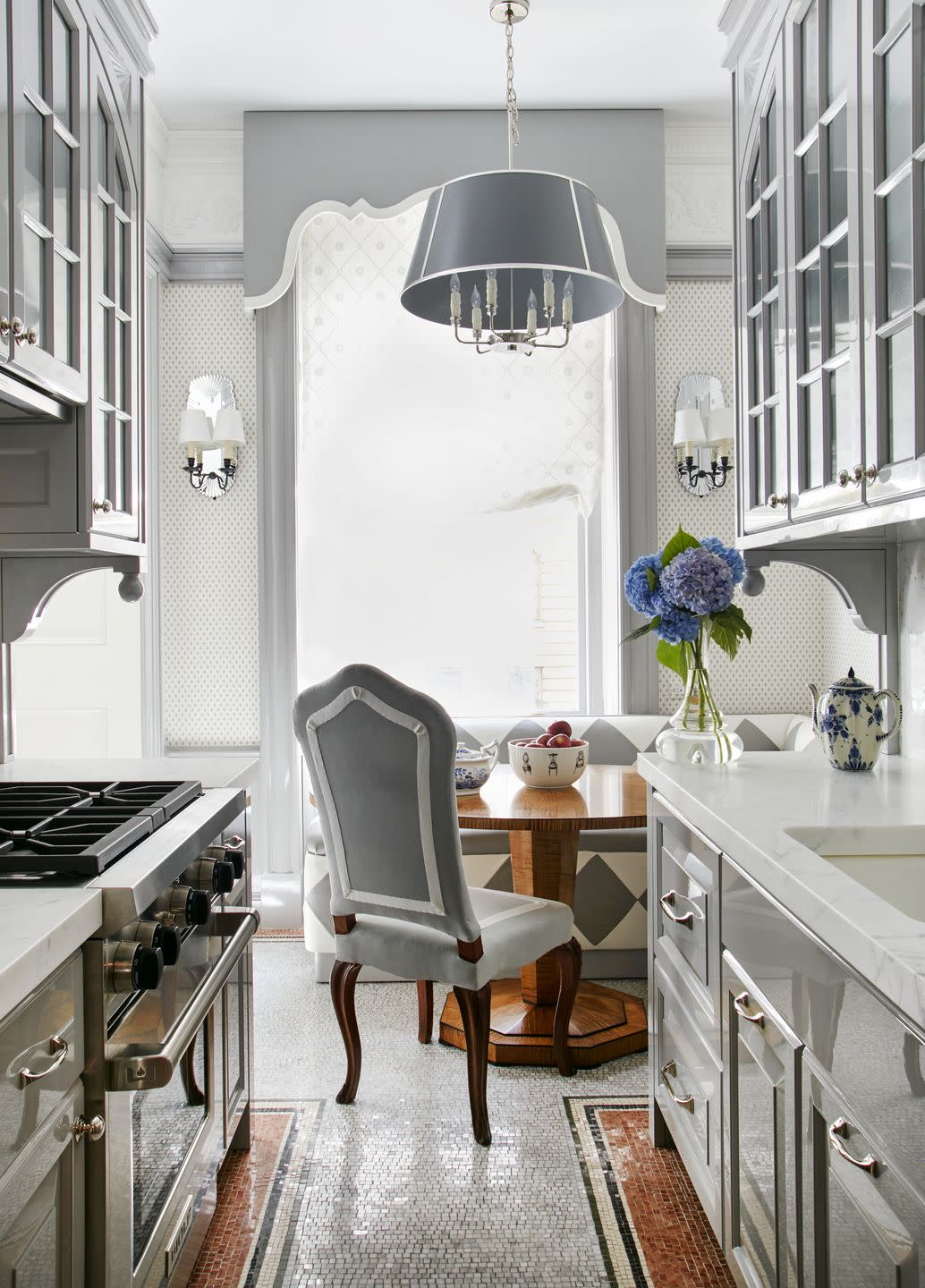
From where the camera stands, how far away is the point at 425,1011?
280 centimetres

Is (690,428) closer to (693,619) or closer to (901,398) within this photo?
(693,619)

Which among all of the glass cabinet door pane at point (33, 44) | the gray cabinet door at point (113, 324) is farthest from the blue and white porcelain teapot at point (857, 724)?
the glass cabinet door pane at point (33, 44)

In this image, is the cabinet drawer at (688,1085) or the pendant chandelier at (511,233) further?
the pendant chandelier at (511,233)

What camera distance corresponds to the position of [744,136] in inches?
93.1

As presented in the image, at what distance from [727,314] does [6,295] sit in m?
3.06

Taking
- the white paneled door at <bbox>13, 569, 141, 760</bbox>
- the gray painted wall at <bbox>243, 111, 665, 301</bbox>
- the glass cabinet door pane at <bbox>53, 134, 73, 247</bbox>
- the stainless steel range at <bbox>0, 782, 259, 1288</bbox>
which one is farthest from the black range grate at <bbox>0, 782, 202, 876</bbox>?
the gray painted wall at <bbox>243, 111, 665, 301</bbox>

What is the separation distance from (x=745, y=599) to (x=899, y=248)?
8.36 feet

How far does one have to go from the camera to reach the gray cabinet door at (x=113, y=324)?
2.09 metres

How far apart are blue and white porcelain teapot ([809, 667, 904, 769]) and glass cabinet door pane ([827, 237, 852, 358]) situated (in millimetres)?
634

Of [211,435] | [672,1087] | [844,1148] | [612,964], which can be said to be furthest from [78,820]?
[211,435]

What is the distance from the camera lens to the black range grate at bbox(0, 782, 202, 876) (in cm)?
131

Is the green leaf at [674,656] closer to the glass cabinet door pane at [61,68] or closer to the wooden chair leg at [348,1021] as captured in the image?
the wooden chair leg at [348,1021]

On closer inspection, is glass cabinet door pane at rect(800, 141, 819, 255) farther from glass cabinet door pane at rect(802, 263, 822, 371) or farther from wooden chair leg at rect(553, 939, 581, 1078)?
wooden chair leg at rect(553, 939, 581, 1078)

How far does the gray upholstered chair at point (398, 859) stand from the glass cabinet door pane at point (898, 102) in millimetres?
1314
